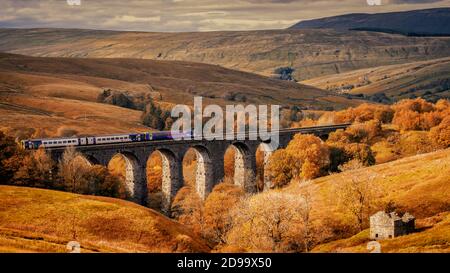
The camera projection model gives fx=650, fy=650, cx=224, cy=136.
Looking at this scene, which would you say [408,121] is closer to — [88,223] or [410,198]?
[410,198]

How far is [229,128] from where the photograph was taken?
16150 centimetres

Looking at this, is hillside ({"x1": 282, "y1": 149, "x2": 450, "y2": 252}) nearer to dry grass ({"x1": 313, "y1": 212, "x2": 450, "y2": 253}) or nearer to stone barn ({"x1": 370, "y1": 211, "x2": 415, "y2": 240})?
dry grass ({"x1": 313, "y1": 212, "x2": 450, "y2": 253})

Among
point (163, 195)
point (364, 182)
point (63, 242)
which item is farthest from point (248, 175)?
point (63, 242)

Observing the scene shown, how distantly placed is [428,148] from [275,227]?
69837mm

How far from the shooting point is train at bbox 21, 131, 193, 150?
92250mm

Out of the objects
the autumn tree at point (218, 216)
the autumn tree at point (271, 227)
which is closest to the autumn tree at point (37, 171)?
the autumn tree at point (218, 216)

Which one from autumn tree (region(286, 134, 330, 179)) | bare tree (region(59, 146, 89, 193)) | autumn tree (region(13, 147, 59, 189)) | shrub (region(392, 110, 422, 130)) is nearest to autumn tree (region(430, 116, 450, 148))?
shrub (region(392, 110, 422, 130))

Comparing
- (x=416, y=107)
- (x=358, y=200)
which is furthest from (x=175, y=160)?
(x=416, y=107)

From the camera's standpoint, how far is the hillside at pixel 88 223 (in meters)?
59.3

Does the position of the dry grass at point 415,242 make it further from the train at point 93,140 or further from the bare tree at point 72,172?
the train at point 93,140
